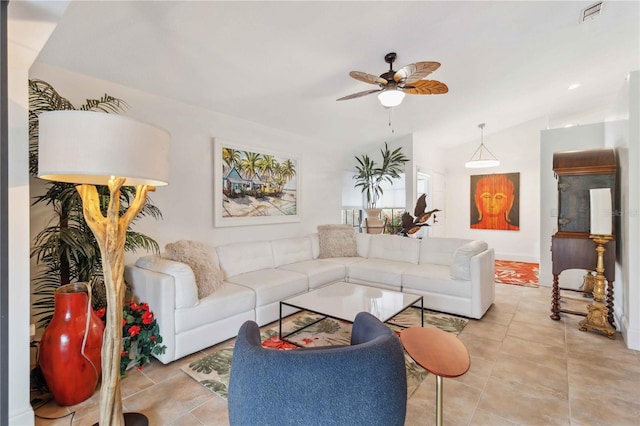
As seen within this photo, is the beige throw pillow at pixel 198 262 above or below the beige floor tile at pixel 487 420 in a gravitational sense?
above

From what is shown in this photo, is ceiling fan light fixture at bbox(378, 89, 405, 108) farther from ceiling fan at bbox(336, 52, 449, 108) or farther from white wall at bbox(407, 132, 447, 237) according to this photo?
white wall at bbox(407, 132, 447, 237)

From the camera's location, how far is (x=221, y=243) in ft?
12.3

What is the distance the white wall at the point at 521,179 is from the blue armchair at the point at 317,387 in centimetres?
660

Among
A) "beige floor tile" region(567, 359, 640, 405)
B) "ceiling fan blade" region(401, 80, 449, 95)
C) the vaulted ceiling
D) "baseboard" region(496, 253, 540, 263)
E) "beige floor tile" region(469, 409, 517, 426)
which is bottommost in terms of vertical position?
"beige floor tile" region(469, 409, 517, 426)

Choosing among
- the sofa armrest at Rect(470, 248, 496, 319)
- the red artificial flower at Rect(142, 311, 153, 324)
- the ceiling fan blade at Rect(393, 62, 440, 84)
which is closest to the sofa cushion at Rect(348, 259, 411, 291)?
the sofa armrest at Rect(470, 248, 496, 319)

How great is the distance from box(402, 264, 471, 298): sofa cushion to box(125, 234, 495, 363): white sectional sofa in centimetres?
1

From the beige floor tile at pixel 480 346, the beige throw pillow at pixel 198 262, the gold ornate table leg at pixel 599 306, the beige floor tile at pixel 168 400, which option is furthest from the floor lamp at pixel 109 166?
the gold ornate table leg at pixel 599 306

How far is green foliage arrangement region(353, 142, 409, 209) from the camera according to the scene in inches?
214

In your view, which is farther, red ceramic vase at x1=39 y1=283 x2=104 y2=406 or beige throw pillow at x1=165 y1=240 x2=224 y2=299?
beige throw pillow at x1=165 y1=240 x2=224 y2=299

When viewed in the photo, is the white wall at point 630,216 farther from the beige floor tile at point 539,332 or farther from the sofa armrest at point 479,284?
the sofa armrest at point 479,284

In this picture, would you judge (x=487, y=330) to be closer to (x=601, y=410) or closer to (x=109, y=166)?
(x=601, y=410)

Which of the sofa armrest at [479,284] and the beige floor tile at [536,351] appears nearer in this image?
the beige floor tile at [536,351]

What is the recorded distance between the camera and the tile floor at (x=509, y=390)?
1779 millimetres

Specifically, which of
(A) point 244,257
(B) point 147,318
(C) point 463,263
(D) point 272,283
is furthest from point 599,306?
(B) point 147,318
